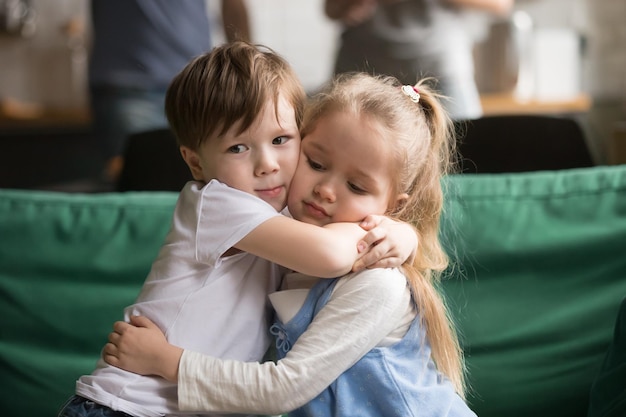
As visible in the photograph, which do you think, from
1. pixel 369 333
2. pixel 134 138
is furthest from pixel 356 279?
pixel 134 138

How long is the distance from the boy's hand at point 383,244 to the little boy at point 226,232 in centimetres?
1

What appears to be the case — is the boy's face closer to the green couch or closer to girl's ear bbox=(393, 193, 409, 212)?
girl's ear bbox=(393, 193, 409, 212)

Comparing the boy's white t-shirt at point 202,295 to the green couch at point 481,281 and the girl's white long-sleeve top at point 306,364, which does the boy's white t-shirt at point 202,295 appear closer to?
the girl's white long-sleeve top at point 306,364

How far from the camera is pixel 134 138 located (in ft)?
5.97

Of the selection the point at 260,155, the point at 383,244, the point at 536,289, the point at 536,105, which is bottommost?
the point at 536,105

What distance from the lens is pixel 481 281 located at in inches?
55.6

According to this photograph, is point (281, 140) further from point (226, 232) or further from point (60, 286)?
point (60, 286)

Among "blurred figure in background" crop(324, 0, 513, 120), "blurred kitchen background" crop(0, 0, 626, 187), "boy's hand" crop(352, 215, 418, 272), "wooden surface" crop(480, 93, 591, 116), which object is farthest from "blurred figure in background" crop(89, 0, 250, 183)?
"boy's hand" crop(352, 215, 418, 272)

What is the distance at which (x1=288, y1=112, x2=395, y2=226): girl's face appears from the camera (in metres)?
0.99

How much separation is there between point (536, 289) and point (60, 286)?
0.90 m

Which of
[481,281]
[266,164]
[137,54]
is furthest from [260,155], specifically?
[137,54]

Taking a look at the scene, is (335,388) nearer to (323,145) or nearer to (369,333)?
(369,333)

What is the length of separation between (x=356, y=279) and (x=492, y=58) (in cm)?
248

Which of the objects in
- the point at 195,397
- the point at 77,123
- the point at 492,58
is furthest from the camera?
the point at 77,123
